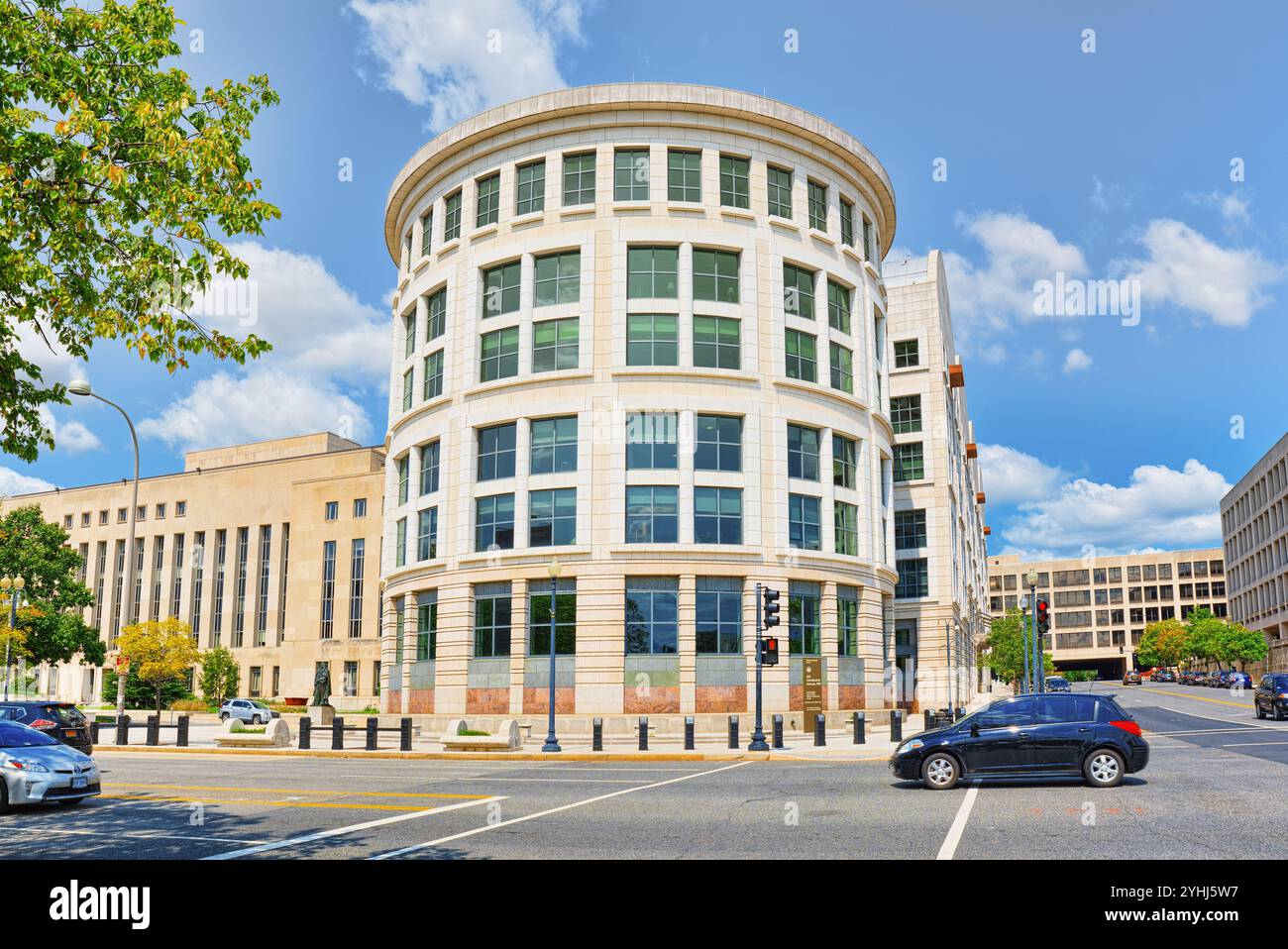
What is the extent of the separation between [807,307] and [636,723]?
19.1 m

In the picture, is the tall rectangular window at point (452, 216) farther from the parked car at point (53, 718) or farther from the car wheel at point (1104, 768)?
the car wheel at point (1104, 768)

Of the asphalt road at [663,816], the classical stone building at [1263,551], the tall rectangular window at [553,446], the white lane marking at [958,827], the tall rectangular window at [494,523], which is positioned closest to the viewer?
the white lane marking at [958,827]

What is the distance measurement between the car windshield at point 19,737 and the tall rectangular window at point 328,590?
56.7m

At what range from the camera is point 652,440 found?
40625mm

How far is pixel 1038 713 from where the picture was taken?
684 inches

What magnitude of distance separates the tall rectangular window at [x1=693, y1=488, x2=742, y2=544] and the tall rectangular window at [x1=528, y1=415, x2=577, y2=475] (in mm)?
5139

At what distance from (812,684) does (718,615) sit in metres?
4.75

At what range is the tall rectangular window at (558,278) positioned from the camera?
139 ft

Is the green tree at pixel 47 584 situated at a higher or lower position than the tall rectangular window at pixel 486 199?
lower

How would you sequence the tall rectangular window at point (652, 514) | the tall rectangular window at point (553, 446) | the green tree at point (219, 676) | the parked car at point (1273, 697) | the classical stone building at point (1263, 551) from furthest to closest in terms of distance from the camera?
1. the classical stone building at point (1263, 551)
2. the green tree at point (219, 676)
3. the tall rectangular window at point (553, 446)
4. the tall rectangular window at point (652, 514)
5. the parked car at point (1273, 697)

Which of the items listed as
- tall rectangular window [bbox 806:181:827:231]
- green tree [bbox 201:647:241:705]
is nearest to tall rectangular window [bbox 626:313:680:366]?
tall rectangular window [bbox 806:181:827:231]

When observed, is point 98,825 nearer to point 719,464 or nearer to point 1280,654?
point 719,464

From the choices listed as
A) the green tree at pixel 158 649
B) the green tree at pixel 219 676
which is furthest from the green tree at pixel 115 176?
the green tree at pixel 219 676

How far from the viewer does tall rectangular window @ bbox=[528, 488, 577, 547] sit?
4034 cm
